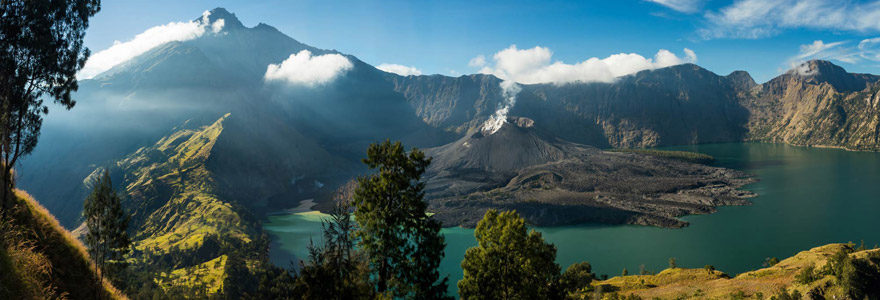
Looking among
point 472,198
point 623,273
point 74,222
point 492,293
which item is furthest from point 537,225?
point 74,222

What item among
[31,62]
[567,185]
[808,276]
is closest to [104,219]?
[31,62]

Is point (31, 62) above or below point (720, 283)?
above

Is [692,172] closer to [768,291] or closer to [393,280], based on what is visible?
[768,291]

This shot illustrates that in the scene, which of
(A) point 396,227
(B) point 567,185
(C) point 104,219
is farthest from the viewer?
(B) point 567,185

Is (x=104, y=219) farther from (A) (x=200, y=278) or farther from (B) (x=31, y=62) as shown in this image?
(A) (x=200, y=278)

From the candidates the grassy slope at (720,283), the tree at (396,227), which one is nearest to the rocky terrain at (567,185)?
the grassy slope at (720,283)

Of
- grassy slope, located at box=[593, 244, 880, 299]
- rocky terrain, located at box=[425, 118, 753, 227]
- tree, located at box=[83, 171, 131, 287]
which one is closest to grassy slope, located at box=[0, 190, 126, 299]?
tree, located at box=[83, 171, 131, 287]

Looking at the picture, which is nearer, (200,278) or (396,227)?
(396,227)
